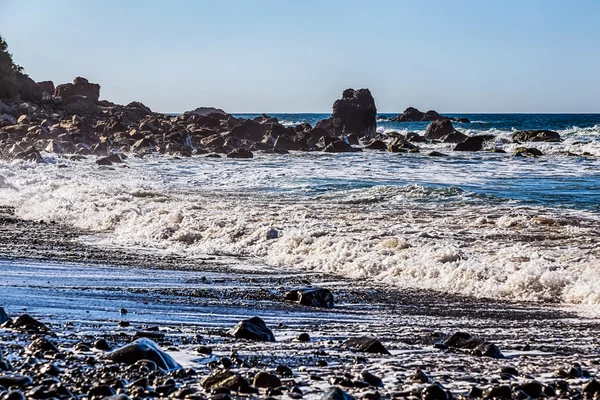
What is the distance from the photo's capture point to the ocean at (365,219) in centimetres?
887

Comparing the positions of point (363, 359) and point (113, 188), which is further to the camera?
point (113, 188)

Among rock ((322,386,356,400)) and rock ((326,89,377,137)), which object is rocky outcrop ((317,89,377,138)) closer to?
rock ((326,89,377,137))

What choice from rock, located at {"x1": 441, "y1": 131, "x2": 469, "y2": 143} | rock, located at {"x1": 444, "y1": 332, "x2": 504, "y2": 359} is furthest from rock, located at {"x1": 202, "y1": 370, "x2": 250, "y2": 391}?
rock, located at {"x1": 441, "y1": 131, "x2": 469, "y2": 143}

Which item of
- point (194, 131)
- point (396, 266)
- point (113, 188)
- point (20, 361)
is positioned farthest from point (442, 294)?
point (194, 131)

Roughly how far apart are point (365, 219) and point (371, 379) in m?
9.47

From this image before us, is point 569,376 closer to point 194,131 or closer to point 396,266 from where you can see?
point 396,266

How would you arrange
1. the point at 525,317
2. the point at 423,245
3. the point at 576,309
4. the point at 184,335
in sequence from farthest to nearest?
1. the point at 423,245
2. the point at 576,309
3. the point at 525,317
4. the point at 184,335

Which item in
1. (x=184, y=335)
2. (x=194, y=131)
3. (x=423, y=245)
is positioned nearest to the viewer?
(x=184, y=335)

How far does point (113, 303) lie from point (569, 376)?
12.7 ft

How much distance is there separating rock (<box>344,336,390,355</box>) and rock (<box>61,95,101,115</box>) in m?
54.7

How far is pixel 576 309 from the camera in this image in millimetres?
7438

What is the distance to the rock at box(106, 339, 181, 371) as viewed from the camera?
14.4 feet

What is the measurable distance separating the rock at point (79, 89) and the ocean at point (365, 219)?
4315 centimetres

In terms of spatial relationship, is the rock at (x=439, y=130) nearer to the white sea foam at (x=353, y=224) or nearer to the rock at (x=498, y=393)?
the white sea foam at (x=353, y=224)
